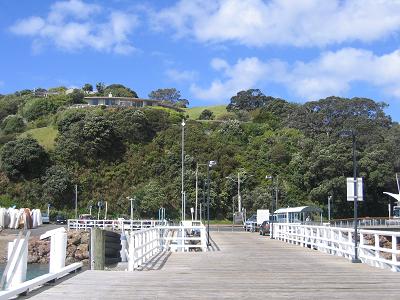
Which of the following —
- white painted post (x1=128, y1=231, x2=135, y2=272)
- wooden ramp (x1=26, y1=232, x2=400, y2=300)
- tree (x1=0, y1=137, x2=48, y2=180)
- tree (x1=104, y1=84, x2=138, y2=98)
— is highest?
tree (x1=104, y1=84, x2=138, y2=98)

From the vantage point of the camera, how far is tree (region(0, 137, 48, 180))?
3922 inches

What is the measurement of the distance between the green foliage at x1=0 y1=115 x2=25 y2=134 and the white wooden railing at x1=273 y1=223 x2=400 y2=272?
102020mm

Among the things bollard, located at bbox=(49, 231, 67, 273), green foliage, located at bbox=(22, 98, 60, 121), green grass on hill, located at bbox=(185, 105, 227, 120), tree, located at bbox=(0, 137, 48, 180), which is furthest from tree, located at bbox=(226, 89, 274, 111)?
bollard, located at bbox=(49, 231, 67, 273)

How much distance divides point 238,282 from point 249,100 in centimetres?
15939

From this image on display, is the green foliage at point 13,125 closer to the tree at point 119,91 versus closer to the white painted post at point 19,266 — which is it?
the tree at point 119,91

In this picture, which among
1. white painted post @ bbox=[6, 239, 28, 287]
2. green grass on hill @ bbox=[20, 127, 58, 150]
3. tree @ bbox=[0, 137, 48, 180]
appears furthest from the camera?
green grass on hill @ bbox=[20, 127, 58, 150]

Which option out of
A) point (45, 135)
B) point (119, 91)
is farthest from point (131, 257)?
point (119, 91)

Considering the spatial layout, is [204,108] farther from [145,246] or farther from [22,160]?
[145,246]

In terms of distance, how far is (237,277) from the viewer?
15.3 metres

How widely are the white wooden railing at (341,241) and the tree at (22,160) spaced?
222 feet

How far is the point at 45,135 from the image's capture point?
389 feet

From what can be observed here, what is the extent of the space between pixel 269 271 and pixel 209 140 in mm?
98228

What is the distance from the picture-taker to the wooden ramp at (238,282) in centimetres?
1173

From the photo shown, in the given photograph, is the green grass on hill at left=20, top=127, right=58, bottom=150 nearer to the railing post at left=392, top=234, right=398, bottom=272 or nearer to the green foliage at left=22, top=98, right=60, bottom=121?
the green foliage at left=22, top=98, right=60, bottom=121
